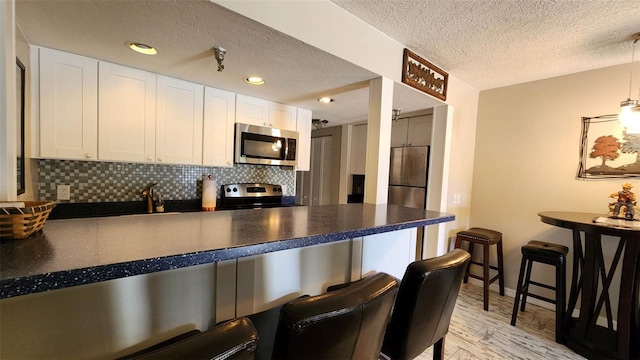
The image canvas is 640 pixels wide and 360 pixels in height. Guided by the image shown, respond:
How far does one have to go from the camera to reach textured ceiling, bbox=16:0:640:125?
129 centimetres

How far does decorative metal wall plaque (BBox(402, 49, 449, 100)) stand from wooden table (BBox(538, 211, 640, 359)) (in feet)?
4.61

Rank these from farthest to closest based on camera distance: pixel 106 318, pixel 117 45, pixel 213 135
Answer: pixel 213 135
pixel 117 45
pixel 106 318

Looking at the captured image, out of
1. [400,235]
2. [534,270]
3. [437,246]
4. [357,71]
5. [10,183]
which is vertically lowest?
[534,270]

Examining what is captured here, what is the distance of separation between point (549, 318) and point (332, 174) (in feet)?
10.3

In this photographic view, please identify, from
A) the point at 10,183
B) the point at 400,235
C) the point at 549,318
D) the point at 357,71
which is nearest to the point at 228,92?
the point at 357,71

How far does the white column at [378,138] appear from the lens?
1929 millimetres

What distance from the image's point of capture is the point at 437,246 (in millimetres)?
2770

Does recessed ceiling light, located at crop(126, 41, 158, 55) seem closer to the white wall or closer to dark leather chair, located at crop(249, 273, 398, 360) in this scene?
dark leather chair, located at crop(249, 273, 398, 360)

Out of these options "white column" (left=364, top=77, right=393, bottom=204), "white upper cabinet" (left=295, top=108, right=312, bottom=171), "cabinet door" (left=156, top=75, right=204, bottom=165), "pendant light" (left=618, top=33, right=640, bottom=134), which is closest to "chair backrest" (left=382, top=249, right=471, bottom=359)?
"white column" (left=364, top=77, right=393, bottom=204)

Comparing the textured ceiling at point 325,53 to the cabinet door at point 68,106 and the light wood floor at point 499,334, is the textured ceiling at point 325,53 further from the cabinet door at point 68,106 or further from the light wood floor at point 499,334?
the light wood floor at point 499,334

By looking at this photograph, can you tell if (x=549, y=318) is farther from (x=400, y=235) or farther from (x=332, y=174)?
(x=332, y=174)

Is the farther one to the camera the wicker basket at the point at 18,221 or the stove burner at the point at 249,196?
the stove burner at the point at 249,196

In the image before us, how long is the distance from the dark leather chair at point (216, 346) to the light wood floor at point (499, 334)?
1.93 m

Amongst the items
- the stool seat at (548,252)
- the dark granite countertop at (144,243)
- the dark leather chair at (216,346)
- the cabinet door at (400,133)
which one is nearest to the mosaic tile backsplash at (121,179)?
the dark granite countertop at (144,243)
